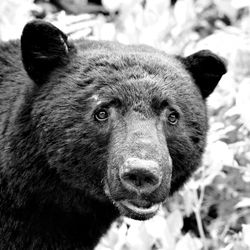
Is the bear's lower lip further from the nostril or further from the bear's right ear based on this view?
the bear's right ear

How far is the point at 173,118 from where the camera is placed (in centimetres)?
435

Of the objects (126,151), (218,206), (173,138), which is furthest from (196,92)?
(218,206)

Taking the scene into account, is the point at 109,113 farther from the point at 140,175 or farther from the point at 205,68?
the point at 205,68

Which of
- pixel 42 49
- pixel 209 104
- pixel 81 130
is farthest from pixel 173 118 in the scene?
pixel 209 104

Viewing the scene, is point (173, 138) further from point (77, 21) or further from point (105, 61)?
point (77, 21)

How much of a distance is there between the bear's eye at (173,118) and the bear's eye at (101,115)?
376mm

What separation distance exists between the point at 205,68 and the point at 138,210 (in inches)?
44.6

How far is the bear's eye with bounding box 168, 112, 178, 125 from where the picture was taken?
14.2ft

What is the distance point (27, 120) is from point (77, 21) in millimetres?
2532

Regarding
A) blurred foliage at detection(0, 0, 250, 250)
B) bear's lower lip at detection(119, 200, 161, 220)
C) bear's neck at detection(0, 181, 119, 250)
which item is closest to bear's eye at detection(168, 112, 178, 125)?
bear's lower lip at detection(119, 200, 161, 220)

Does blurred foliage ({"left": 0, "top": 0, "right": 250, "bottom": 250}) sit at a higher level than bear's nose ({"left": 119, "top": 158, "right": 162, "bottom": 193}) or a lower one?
lower

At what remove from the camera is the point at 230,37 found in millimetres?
6828

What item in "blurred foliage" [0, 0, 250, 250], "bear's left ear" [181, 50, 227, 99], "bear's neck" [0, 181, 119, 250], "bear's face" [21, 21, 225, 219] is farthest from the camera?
"blurred foliage" [0, 0, 250, 250]

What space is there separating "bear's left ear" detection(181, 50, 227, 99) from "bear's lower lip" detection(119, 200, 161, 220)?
99 centimetres
